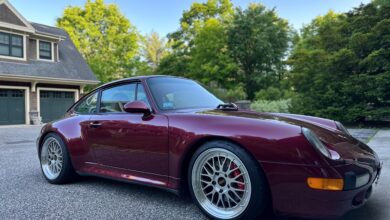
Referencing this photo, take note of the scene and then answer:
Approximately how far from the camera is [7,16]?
15430 mm

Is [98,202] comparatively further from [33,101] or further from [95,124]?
[33,101]

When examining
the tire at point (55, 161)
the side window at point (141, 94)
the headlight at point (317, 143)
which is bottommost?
the tire at point (55, 161)

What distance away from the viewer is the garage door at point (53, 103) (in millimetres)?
16531

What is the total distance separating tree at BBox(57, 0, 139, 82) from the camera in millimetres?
27500

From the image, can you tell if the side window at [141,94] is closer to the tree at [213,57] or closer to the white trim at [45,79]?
the white trim at [45,79]

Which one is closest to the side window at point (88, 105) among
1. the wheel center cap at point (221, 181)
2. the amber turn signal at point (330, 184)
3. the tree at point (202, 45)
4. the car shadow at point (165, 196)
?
the car shadow at point (165, 196)

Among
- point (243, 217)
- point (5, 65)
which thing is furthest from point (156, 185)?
point (5, 65)

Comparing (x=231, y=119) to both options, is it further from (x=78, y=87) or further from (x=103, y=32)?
(x=103, y=32)

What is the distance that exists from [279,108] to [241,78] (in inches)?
468

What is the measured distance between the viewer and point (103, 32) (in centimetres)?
2842

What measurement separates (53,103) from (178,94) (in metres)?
16.0

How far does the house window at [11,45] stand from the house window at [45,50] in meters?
1.29

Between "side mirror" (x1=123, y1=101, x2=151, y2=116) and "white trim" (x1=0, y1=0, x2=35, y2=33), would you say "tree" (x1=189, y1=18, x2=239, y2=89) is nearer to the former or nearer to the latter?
"white trim" (x1=0, y1=0, x2=35, y2=33)

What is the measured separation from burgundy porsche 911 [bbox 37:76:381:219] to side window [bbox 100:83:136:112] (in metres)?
0.01
